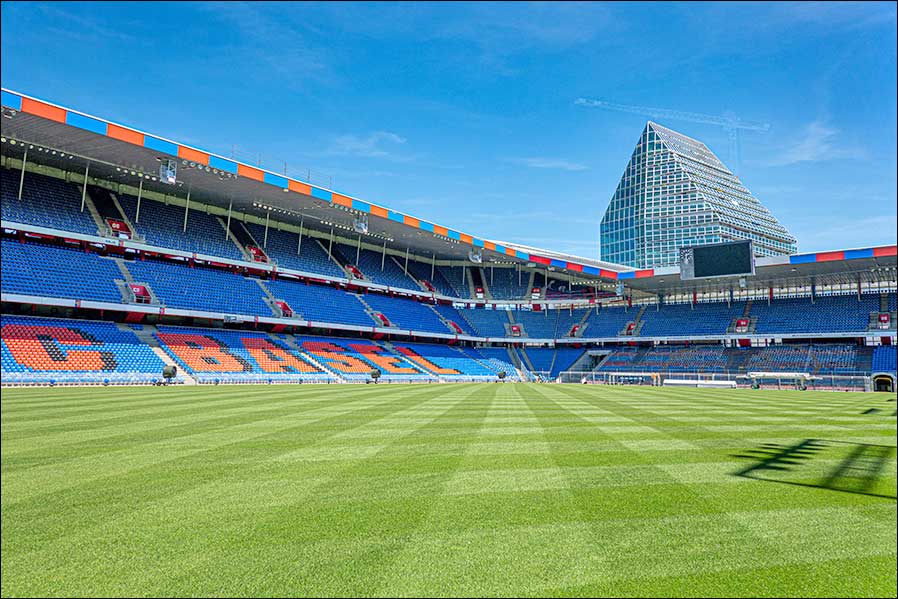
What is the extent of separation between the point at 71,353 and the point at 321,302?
21.3m

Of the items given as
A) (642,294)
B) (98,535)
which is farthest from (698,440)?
(642,294)

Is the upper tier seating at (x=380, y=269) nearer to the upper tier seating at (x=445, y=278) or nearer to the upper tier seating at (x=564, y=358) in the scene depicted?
the upper tier seating at (x=445, y=278)

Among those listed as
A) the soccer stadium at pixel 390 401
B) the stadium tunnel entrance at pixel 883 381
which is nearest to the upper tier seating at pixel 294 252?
the soccer stadium at pixel 390 401


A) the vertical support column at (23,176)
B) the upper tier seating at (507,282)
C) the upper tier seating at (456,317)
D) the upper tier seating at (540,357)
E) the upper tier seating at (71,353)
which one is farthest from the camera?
the upper tier seating at (507,282)

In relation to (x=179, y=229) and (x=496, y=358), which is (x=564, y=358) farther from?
(x=179, y=229)

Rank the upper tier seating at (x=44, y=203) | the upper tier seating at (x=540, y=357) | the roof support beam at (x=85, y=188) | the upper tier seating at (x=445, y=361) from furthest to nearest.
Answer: the upper tier seating at (x=540, y=357), the upper tier seating at (x=445, y=361), the roof support beam at (x=85, y=188), the upper tier seating at (x=44, y=203)

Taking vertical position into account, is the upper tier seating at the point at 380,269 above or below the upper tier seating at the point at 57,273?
above

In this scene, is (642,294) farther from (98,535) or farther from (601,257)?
(601,257)

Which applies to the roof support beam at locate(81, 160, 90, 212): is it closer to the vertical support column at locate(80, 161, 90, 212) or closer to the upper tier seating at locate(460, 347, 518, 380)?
the vertical support column at locate(80, 161, 90, 212)

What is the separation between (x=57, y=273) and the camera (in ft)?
109

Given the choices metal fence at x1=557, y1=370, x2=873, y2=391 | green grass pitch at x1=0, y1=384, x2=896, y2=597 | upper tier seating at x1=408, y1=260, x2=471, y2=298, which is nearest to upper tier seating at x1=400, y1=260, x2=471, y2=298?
upper tier seating at x1=408, y1=260, x2=471, y2=298

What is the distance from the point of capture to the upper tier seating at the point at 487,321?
6156 centimetres

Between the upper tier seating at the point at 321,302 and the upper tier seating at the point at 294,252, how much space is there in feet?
5.40

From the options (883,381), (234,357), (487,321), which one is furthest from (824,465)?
(487,321)
